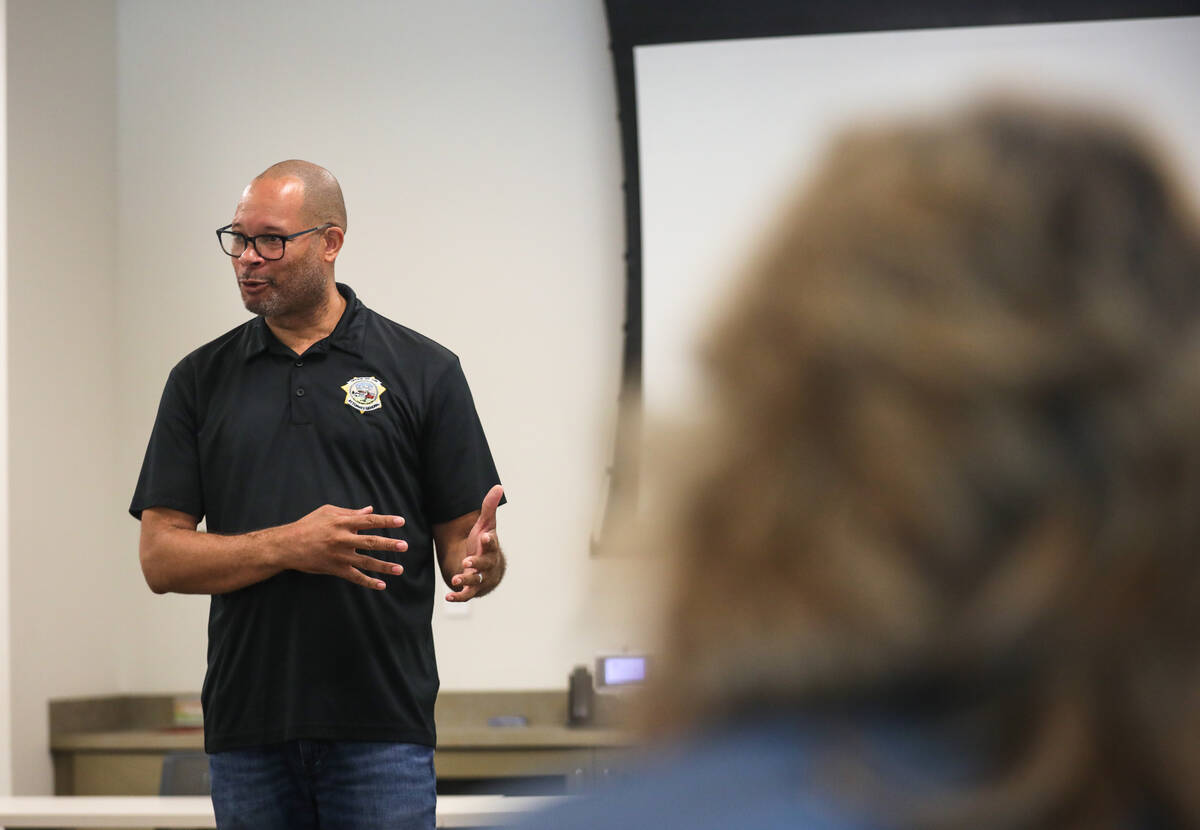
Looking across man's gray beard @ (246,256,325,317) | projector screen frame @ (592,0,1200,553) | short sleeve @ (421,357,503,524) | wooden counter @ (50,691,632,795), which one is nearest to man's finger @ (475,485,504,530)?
short sleeve @ (421,357,503,524)

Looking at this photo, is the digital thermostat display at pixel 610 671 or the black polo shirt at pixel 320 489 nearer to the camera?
the black polo shirt at pixel 320 489

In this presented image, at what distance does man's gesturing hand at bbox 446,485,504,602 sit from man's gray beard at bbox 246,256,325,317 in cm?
44

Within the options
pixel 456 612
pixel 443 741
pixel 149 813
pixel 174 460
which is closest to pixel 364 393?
pixel 174 460

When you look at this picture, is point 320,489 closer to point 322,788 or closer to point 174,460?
point 174,460

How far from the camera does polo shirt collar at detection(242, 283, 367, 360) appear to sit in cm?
204

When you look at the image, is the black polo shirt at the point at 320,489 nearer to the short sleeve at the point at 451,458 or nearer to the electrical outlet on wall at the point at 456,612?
the short sleeve at the point at 451,458

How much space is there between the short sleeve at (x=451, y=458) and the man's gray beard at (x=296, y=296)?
0.78ft

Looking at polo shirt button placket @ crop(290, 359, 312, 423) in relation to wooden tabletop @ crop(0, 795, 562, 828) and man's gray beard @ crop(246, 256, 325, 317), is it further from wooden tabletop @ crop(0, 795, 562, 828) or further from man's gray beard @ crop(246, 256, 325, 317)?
wooden tabletop @ crop(0, 795, 562, 828)

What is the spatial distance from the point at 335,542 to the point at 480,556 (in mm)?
206

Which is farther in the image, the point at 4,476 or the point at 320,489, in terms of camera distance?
the point at 4,476

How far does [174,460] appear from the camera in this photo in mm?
2006

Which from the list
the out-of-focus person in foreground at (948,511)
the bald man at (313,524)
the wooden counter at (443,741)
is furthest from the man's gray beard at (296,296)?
the wooden counter at (443,741)

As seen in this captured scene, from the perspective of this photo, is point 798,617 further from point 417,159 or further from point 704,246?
point 417,159

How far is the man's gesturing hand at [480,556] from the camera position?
73.6 inches
